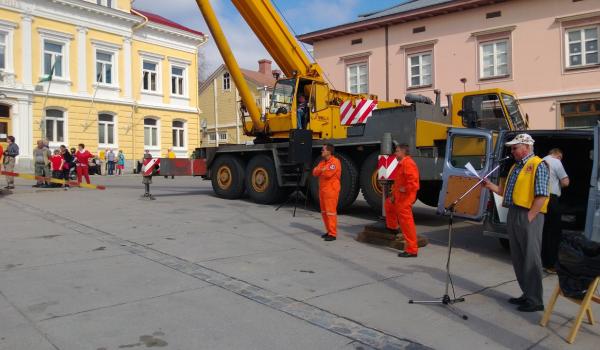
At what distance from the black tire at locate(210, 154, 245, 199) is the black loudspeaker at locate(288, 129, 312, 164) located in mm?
2936

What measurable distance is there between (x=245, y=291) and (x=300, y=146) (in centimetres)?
622

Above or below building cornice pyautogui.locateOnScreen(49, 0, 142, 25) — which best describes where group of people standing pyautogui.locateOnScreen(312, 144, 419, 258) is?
below

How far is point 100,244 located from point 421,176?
18.3 feet

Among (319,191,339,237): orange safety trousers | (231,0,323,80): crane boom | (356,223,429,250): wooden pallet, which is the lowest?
(356,223,429,250): wooden pallet

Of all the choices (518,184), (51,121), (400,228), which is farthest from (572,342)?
(51,121)

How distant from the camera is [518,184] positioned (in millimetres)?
4801

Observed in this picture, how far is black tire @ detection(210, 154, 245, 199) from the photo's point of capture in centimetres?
1373

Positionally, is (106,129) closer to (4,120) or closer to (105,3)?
(4,120)

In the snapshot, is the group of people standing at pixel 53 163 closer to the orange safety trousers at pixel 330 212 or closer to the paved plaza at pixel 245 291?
the paved plaza at pixel 245 291

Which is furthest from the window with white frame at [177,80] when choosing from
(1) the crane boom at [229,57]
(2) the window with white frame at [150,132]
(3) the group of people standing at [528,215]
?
(3) the group of people standing at [528,215]

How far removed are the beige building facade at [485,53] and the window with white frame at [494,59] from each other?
45mm

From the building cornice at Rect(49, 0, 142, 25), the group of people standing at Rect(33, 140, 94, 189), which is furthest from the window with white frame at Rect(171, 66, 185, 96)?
the group of people standing at Rect(33, 140, 94, 189)

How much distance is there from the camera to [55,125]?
27047mm

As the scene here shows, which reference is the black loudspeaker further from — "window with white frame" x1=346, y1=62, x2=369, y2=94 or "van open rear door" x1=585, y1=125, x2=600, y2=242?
"window with white frame" x1=346, y1=62, x2=369, y2=94
